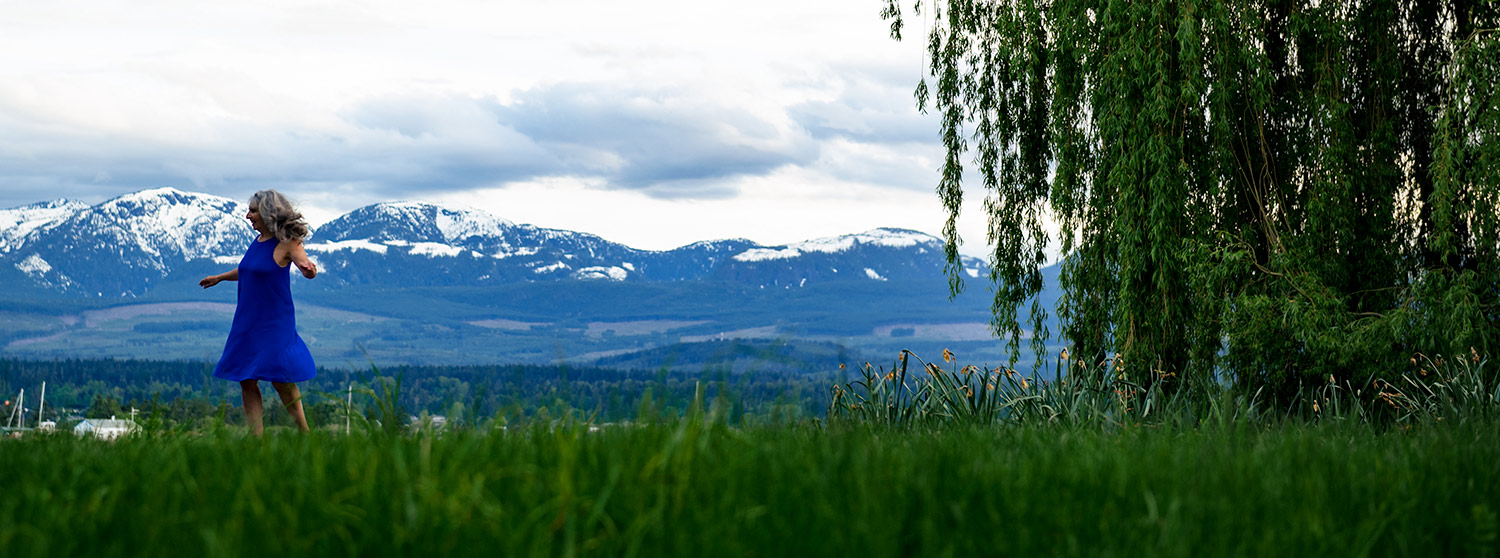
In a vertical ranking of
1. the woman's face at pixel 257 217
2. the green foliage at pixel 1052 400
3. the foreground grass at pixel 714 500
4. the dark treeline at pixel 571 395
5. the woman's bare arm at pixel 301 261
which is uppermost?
the woman's face at pixel 257 217

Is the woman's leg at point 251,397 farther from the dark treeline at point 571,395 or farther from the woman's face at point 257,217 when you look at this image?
the dark treeline at point 571,395

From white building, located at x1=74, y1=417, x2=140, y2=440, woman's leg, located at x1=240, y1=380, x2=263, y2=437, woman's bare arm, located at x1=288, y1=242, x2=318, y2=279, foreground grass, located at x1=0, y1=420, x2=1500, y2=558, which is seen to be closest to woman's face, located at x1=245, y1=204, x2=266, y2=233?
woman's bare arm, located at x1=288, y1=242, x2=318, y2=279

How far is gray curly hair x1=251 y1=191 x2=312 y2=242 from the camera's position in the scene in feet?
20.1

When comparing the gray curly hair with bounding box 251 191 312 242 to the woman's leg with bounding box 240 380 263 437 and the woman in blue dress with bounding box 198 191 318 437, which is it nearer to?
the woman in blue dress with bounding box 198 191 318 437

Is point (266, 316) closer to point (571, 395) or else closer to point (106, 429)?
point (106, 429)

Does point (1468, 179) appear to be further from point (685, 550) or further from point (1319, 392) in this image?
point (685, 550)

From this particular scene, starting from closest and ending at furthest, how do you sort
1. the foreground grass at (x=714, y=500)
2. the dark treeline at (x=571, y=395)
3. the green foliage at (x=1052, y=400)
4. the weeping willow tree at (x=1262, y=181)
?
1. the foreground grass at (x=714, y=500)
2. the dark treeline at (x=571, y=395)
3. the green foliage at (x=1052, y=400)
4. the weeping willow tree at (x=1262, y=181)

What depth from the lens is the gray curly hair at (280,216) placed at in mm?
6133

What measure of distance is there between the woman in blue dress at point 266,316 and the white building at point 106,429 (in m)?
1.48

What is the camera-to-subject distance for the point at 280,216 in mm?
6152

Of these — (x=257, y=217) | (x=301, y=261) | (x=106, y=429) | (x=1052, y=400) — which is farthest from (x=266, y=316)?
(x=1052, y=400)

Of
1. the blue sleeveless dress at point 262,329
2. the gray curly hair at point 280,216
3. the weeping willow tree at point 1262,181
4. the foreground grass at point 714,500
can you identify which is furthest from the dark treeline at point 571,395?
the weeping willow tree at point 1262,181

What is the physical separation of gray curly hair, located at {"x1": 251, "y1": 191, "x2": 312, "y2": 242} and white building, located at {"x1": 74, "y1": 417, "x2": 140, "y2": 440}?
1.78 metres

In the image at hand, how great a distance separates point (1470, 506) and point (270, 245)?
5.95m
